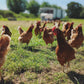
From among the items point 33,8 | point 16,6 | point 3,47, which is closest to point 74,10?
point 33,8

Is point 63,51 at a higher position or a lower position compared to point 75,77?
higher

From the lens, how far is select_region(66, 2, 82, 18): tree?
48250 mm

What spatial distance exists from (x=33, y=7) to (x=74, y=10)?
18.1 m

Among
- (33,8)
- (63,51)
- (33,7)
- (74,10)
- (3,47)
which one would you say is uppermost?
(33,7)

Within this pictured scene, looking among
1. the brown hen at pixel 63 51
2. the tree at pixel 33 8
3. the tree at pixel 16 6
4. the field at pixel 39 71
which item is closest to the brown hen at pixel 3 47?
the field at pixel 39 71

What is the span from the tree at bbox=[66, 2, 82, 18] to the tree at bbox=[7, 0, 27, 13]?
20.2 m

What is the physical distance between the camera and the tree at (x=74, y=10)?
158 feet

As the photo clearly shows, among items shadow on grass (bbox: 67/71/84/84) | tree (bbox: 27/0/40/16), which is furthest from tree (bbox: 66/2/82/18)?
shadow on grass (bbox: 67/71/84/84)

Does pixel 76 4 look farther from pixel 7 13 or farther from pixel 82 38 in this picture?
pixel 82 38

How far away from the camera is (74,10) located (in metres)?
49.3

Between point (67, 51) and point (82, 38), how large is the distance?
156cm

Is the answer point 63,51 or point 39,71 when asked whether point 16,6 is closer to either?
point 39,71

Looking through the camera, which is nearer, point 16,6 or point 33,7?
point 16,6

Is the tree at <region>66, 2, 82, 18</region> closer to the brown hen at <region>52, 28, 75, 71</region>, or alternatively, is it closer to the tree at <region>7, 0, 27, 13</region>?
the tree at <region>7, 0, 27, 13</region>
